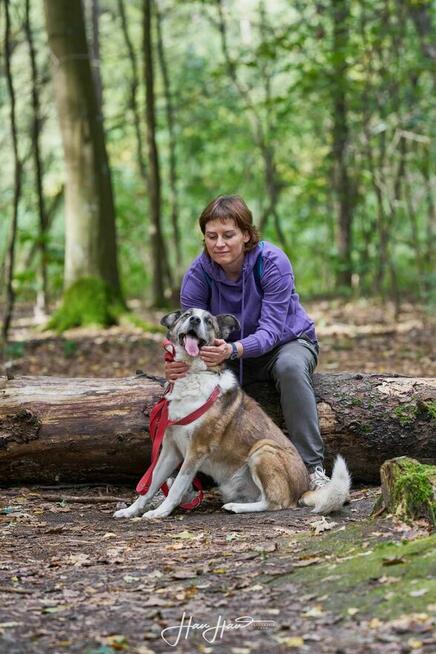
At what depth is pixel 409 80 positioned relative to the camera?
19.2m

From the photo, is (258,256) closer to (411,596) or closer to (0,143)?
(411,596)

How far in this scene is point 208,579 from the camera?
14.0 ft

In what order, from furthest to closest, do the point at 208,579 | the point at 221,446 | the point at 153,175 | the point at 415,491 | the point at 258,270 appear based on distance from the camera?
the point at 153,175 < the point at 258,270 < the point at 221,446 < the point at 415,491 < the point at 208,579

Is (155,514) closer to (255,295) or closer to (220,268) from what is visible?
(255,295)

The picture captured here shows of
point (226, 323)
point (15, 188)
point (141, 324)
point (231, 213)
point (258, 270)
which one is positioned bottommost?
point (141, 324)

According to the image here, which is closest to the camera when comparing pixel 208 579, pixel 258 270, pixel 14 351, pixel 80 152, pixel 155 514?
pixel 208 579

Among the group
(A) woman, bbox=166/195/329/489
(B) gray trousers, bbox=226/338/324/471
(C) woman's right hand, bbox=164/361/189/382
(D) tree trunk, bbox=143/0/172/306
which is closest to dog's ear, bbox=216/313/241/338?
(A) woman, bbox=166/195/329/489

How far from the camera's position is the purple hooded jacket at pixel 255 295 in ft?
20.7

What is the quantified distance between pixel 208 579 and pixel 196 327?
2.05 metres

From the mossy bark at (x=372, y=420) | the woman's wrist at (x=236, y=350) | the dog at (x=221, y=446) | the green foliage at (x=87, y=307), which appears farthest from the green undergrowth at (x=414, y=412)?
the green foliage at (x=87, y=307)

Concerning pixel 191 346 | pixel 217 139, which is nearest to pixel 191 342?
pixel 191 346

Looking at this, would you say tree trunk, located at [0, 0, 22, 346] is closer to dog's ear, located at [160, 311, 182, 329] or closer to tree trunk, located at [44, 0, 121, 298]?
tree trunk, located at [44, 0, 121, 298]

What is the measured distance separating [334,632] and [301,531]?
5.69ft

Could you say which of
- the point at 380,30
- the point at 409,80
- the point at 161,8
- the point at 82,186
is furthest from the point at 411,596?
the point at 161,8
